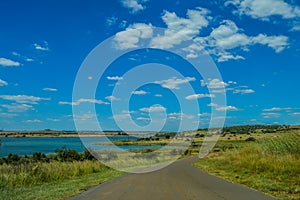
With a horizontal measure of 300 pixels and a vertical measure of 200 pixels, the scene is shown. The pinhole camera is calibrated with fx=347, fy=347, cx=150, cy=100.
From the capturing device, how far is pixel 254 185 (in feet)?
46.8

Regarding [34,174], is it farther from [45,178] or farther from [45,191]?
[45,191]

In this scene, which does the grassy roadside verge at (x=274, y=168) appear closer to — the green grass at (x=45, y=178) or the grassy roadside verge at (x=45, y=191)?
the grassy roadside verge at (x=45, y=191)

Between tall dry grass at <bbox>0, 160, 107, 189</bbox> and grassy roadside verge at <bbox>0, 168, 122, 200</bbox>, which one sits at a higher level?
tall dry grass at <bbox>0, 160, 107, 189</bbox>

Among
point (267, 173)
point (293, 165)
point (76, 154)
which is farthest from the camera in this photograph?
point (76, 154)

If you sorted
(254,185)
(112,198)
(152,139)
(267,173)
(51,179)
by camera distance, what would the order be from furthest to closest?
(152,139), (51,179), (267,173), (254,185), (112,198)

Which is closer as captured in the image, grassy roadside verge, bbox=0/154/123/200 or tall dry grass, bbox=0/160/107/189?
grassy roadside verge, bbox=0/154/123/200

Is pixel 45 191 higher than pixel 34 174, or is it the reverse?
pixel 34 174

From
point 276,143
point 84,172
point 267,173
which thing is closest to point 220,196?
point 267,173

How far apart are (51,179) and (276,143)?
1460cm

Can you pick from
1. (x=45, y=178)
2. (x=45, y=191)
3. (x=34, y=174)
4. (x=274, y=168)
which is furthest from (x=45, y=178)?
(x=274, y=168)

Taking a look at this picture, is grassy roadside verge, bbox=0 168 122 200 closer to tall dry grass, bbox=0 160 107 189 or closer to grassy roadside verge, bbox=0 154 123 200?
grassy roadside verge, bbox=0 154 123 200

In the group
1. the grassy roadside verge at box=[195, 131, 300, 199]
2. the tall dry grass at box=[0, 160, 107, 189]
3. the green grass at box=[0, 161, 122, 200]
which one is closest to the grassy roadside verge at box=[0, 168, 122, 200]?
the green grass at box=[0, 161, 122, 200]

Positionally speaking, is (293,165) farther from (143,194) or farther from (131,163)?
(131,163)

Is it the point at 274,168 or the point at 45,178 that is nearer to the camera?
the point at 274,168
